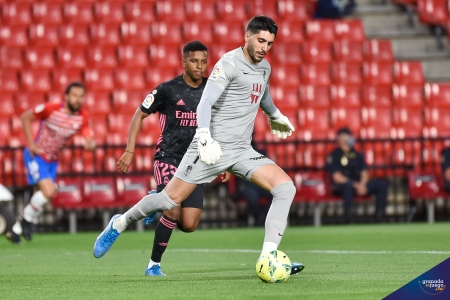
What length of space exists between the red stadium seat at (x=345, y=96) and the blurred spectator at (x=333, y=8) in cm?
217

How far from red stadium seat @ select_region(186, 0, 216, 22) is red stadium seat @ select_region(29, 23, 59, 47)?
107 inches

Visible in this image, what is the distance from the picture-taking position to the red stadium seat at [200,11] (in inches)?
764

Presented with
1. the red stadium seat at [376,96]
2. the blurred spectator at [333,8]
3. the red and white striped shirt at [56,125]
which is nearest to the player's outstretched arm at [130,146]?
the red and white striped shirt at [56,125]

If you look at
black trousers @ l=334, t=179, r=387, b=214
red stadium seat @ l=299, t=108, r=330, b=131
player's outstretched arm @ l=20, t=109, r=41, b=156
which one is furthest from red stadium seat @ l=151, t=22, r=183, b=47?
player's outstretched arm @ l=20, t=109, r=41, b=156

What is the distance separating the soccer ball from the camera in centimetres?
677

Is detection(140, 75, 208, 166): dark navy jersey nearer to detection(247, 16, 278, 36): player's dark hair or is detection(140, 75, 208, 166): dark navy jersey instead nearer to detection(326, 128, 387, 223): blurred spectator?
detection(247, 16, 278, 36): player's dark hair

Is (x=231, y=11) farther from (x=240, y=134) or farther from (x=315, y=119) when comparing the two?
(x=240, y=134)

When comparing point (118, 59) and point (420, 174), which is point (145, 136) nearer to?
point (118, 59)

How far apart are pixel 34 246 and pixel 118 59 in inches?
254

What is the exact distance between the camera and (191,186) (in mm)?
7312

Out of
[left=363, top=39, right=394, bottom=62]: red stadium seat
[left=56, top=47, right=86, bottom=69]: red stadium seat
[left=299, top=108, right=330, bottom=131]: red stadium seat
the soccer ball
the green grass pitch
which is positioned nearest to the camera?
the green grass pitch

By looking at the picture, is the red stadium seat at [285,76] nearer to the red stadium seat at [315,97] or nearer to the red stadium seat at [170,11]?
the red stadium seat at [315,97]

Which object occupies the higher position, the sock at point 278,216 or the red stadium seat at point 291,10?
the red stadium seat at point 291,10

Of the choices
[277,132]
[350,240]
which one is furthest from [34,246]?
[277,132]
